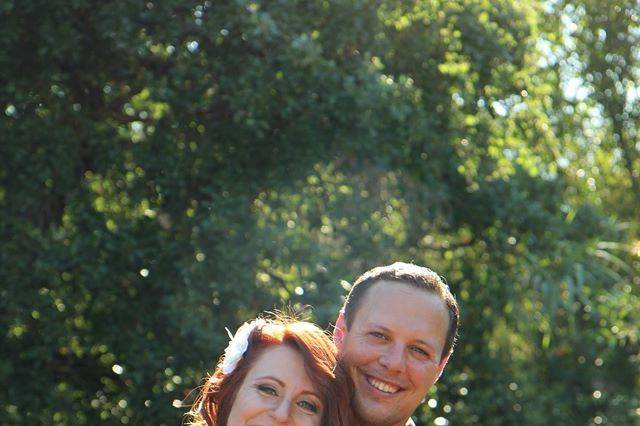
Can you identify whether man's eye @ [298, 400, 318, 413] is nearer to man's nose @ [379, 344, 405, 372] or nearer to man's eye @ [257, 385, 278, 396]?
man's eye @ [257, 385, 278, 396]

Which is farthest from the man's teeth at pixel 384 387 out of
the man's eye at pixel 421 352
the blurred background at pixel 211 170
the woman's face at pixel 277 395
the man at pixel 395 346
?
the blurred background at pixel 211 170

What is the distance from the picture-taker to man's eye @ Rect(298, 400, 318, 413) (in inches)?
139

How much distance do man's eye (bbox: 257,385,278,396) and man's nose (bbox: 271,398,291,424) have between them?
0.05 m

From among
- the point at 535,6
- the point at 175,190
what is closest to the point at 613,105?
the point at 535,6

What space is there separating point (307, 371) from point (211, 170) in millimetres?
4666

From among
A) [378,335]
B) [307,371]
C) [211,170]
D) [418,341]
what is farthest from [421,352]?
[211,170]

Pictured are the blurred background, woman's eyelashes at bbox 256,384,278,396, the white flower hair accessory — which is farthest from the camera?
the blurred background

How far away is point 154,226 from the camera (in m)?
8.04

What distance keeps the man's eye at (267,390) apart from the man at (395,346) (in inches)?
16.5

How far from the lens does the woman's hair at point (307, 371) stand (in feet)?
11.8

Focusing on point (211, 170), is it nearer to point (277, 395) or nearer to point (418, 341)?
point (418, 341)

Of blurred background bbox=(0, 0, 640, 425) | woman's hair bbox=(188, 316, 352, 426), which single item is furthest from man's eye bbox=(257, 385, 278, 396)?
blurred background bbox=(0, 0, 640, 425)

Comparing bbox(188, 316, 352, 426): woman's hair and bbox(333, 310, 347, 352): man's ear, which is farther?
bbox(333, 310, 347, 352): man's ear

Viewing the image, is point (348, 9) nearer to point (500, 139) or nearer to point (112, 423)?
point (500, 139)
